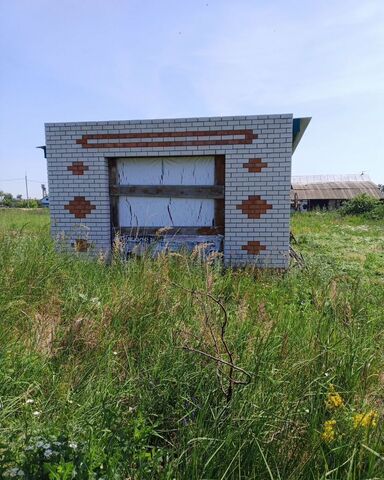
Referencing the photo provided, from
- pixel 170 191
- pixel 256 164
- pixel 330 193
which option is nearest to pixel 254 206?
pixel 256 164

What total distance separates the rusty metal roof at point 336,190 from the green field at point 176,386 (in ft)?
122

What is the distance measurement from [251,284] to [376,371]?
2515mm

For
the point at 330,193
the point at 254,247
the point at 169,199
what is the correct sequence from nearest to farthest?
the point at 254,247 → the point at 169,199 → the point at 330,193

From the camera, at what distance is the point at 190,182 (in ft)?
19.2

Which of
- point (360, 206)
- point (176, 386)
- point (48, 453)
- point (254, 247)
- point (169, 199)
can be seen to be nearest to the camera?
point (48, 453)

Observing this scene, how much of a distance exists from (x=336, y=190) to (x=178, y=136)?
1535 inches

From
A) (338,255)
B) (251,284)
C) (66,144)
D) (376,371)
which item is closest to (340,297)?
(376,371)

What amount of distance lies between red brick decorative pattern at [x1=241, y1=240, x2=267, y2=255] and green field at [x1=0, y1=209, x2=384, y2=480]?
7.46ft

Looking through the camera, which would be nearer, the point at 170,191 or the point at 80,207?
the point at 170,191

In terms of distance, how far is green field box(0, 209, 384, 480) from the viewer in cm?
155

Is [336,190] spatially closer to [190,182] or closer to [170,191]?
[190,182]

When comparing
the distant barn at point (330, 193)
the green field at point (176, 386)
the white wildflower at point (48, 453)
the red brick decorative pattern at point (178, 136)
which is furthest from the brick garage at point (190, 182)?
the distant barn at point (330, 193)

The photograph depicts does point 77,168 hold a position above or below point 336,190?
below

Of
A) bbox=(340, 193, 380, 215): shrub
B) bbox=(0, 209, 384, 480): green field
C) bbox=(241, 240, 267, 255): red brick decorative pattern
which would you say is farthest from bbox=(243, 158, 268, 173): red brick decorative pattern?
bbox=(340, 193, 380, 215): shrub
